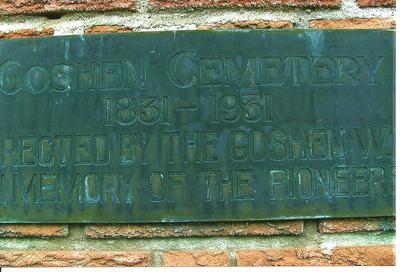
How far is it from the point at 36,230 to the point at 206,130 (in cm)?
57

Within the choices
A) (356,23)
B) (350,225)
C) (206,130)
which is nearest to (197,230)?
(206,130)

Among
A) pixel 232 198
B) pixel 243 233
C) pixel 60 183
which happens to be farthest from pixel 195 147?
pixel 60 183

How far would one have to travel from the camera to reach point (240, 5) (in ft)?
4.89

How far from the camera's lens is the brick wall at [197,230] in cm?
146

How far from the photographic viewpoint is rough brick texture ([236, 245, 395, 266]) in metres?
1.45

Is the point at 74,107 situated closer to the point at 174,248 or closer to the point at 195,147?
the point at 195,147

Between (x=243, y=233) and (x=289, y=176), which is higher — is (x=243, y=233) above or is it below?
below

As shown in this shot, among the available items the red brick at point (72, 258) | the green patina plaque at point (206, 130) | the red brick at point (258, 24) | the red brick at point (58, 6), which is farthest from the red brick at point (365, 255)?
the red brick at point (58, 6)

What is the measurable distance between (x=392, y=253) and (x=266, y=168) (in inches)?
17.2

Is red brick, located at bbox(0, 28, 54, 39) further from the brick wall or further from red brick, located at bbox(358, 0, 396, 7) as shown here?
red brick, located at bbox(358, 0, 396, 7)

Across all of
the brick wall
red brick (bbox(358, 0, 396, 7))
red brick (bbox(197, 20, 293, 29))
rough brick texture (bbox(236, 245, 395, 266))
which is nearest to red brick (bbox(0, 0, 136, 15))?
the brick wall

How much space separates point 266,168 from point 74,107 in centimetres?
58

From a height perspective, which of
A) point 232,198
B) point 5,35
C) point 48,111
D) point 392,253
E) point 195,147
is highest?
point 5,35

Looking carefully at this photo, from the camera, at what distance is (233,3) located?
1.49m
